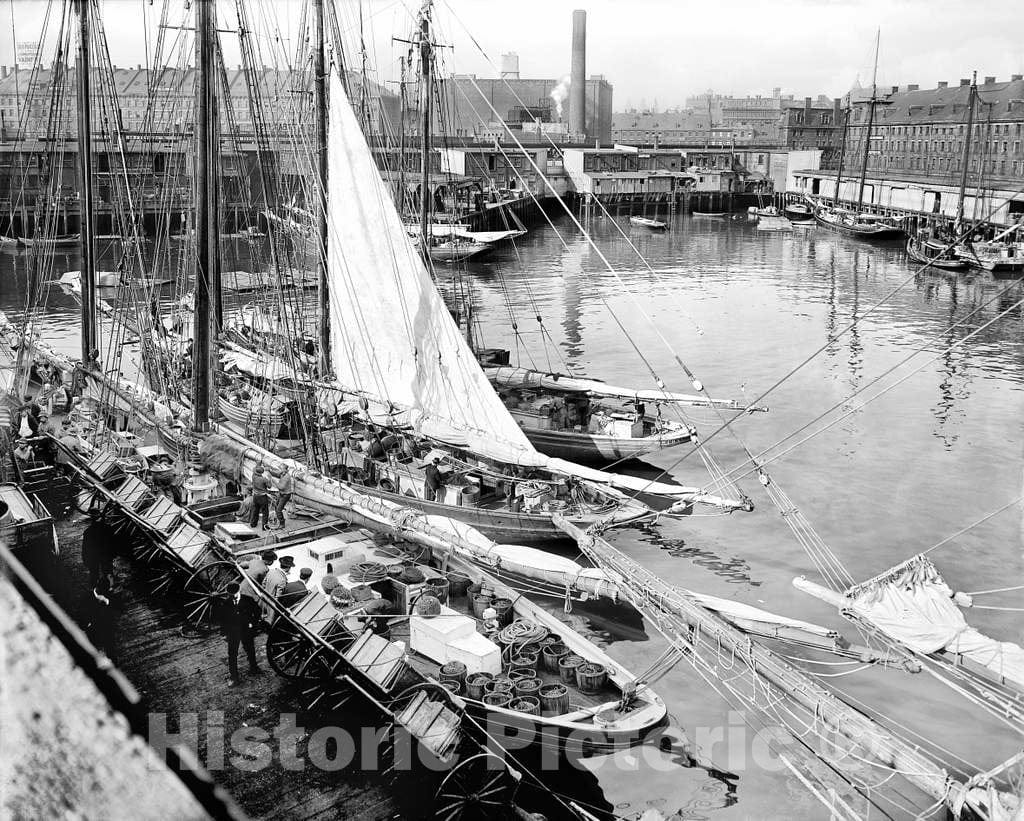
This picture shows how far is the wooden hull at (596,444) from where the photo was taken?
32.8 meters

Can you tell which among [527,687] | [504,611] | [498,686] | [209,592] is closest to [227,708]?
[209,592]

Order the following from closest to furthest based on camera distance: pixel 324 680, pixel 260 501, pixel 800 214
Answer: pixel 324 680 → pixel 260 501 → pixel 800 214

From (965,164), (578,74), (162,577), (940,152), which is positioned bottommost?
(162,577)

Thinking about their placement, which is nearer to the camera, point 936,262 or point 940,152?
point 936,262

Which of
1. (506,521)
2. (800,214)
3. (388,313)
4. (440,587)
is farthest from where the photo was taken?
(800,214)

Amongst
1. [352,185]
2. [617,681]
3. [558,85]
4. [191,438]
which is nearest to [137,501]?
[191,438]

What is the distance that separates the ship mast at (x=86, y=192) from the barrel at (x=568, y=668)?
23.7m

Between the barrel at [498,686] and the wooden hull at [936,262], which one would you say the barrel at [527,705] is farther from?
the wooden hull at [936,262]

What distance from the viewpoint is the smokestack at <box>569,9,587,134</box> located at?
14688 centimetres

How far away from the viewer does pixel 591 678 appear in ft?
54.4

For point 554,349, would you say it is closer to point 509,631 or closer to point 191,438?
point 191,438

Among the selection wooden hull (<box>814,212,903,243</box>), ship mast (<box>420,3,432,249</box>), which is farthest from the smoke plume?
ship mast (<box>420,3,432,249</box>)

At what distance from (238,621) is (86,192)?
62.5 ft

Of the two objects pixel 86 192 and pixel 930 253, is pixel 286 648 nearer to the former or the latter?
pixel 86 192
